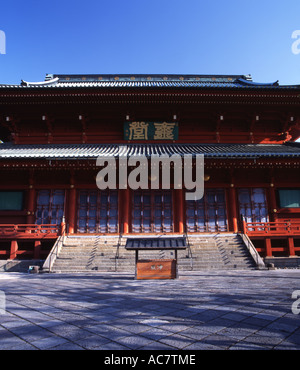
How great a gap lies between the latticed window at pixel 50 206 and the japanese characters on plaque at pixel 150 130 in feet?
16.6

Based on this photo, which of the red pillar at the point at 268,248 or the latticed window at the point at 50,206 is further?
the latticed window at the point at 50,206

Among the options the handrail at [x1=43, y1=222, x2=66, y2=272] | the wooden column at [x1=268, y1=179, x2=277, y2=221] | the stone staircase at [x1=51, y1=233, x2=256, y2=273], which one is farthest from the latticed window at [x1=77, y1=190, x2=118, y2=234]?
the wooden column at [x1=268, y1=179, x2=277, y2=221]

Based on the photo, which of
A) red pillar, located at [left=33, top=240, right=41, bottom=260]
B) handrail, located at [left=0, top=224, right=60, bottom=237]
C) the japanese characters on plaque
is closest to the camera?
red pillar, located at [left=33, top=240, right=41, bottom=260]

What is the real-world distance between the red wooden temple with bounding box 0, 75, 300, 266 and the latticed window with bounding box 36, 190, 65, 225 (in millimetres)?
52

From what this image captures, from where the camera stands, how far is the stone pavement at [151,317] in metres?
2.71

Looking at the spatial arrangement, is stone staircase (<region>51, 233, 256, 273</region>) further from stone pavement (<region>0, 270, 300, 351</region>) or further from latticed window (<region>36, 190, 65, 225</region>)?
stone pavement (<region>0, 270, 300, 351</region>)

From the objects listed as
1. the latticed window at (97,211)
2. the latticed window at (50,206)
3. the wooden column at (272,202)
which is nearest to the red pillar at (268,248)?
the wooden column at (272,202)

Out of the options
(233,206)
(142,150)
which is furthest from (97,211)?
(233,206)

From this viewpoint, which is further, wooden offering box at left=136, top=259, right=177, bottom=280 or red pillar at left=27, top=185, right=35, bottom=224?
red pillar at left=27, top=185, right=35, bottom=224

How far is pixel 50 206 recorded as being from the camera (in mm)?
12562

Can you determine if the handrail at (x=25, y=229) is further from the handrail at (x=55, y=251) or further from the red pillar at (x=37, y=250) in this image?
the red pillar at (x=37, y=250)

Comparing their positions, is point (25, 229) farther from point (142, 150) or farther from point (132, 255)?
point (142, 150)

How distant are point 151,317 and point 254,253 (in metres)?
7.53

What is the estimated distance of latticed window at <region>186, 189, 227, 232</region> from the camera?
1254 cm
